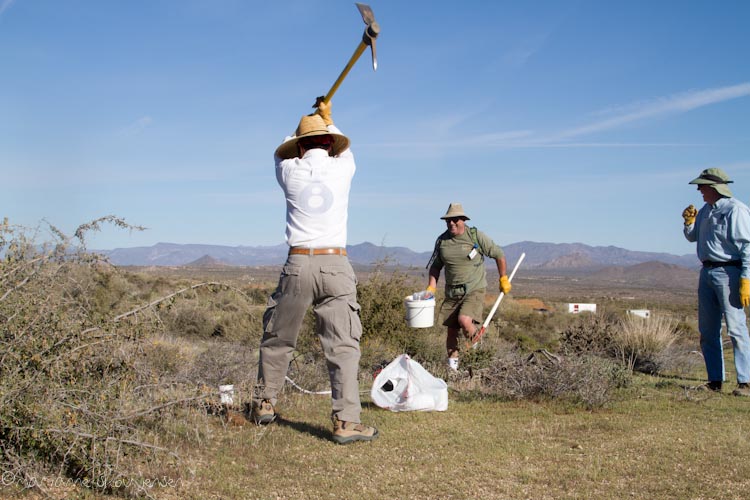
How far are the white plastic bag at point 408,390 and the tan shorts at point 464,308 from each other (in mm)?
2244

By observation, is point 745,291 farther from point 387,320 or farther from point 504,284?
point 387,320

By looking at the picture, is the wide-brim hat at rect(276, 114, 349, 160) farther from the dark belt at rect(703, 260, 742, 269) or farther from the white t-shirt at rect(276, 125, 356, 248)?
the dark belt at rect(703, 260, 742, 269)

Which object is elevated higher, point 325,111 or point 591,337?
point 325,111

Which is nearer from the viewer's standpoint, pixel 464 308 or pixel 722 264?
pixel 722 264

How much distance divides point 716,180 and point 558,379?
3.18 metres

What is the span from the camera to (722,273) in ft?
25.0

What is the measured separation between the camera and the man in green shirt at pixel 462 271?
8.45m

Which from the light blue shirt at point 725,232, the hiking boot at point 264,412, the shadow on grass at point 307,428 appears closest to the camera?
the shadow on grass at point 307,428

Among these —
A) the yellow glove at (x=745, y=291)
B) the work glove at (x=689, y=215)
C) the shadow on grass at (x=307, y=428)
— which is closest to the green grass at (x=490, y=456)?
the shadow on grass at (x=307, y=428)

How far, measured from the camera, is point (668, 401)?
264 inches

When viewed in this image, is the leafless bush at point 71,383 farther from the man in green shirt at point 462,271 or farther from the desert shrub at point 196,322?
the desert shrub at point 196,322

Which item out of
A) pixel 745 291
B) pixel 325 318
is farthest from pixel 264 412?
pixel 745 291

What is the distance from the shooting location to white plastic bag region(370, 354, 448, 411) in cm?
607

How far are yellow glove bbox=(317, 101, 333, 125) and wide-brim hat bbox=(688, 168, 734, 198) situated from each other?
4.33m
